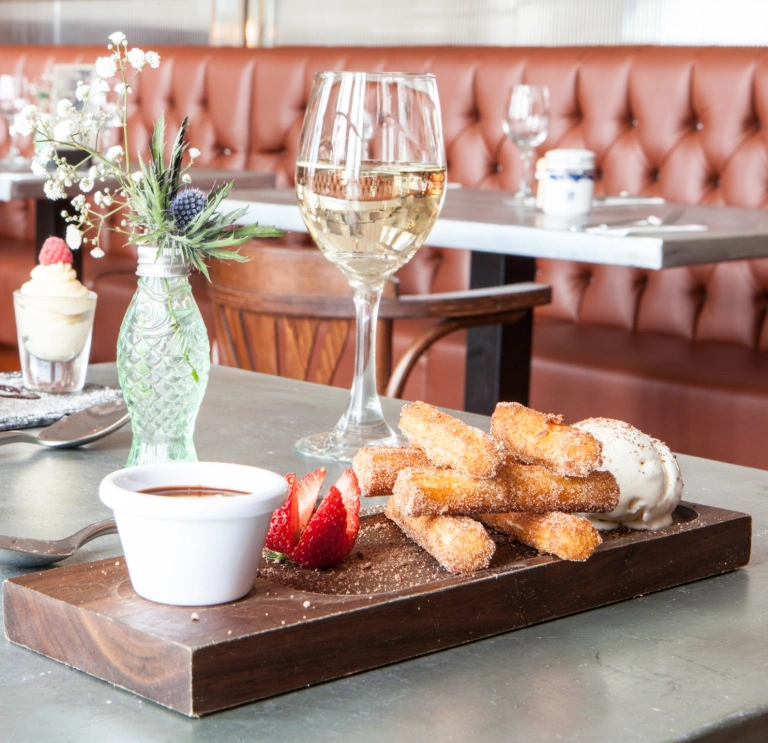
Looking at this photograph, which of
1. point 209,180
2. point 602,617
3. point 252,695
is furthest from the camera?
point 209,180

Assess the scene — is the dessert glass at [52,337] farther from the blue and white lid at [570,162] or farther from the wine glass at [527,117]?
the wine glass at [527,117]

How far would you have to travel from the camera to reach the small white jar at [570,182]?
206 centimetres

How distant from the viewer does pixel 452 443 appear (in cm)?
63

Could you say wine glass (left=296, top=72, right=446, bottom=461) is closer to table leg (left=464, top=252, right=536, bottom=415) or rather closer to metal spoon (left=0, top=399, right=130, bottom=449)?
metal spoon (left=0, top=399, right=130, bottom=449)

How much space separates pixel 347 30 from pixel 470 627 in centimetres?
357

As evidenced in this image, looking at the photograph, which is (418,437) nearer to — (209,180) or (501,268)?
(501,268)

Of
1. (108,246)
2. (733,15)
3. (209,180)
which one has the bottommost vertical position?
(108,246)

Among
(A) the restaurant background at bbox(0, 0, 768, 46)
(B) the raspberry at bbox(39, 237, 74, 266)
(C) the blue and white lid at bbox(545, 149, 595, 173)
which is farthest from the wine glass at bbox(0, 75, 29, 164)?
(B) the raspberry at bbox(39, 237, 74, 266)

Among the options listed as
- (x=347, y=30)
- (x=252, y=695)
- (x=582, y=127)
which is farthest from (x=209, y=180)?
(x=252, y=695)

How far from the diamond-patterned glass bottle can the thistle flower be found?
0.12 feet

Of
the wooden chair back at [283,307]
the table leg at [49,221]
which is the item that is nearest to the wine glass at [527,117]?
the wooden chair back at [283,307]

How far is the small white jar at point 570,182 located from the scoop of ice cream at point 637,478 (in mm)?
1415

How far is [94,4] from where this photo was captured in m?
4.62

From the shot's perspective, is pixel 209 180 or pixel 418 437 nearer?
pixel 418 437
